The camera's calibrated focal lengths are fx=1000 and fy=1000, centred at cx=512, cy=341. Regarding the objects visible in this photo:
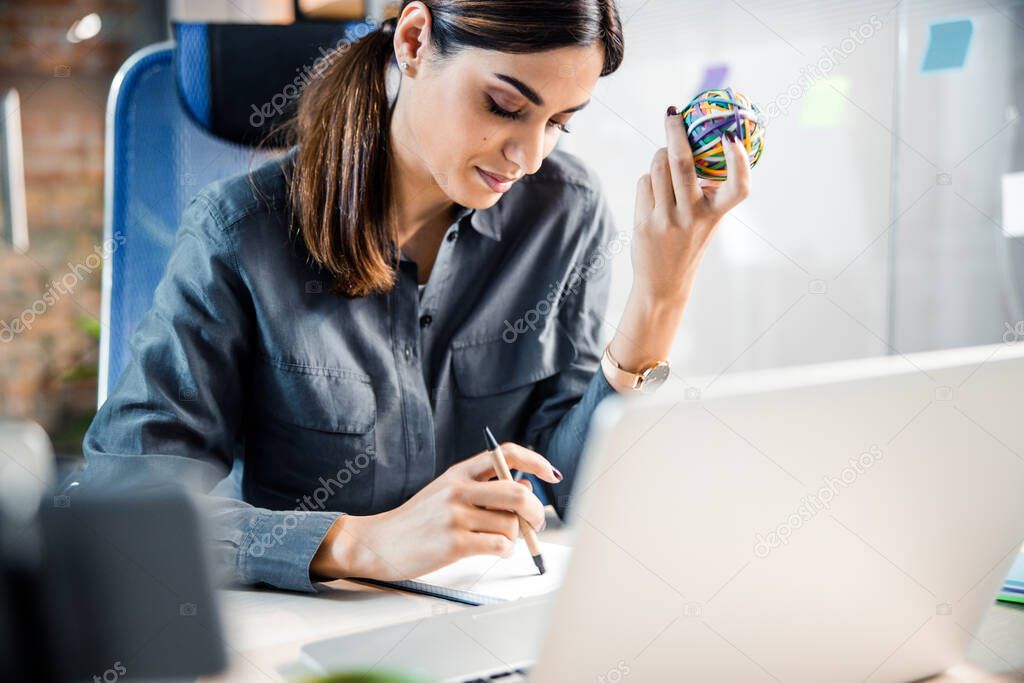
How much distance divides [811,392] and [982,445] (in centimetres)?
15

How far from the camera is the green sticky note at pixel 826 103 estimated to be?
259 centimetres

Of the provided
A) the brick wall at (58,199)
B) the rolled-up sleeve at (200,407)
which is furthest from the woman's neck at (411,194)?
the brick wall at (58,199)

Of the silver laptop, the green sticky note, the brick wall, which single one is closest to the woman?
the silver laptop

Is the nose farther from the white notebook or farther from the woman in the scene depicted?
the white notebook

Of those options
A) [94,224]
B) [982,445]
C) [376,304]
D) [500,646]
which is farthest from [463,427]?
[94,224]

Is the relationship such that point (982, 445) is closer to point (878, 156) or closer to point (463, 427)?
point (463, 427)

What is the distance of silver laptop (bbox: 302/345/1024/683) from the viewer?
47 cm

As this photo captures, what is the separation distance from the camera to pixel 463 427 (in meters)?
1.30

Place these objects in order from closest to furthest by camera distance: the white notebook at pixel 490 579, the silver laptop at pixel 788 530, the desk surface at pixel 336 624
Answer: the silver laptop at pixel 788 530, the desk surface at pixel 336 624, the white notebook at pixel 490 579

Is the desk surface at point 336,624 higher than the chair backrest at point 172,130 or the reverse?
the reverse

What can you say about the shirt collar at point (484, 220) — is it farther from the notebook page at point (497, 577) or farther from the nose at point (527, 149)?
the notebook page at point (497, 577)

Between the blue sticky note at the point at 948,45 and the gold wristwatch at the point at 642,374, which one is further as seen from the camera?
the blue sticky note at the point at 948,45

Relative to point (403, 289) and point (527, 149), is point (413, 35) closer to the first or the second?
point (527, 149)

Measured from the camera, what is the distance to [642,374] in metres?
1.16
